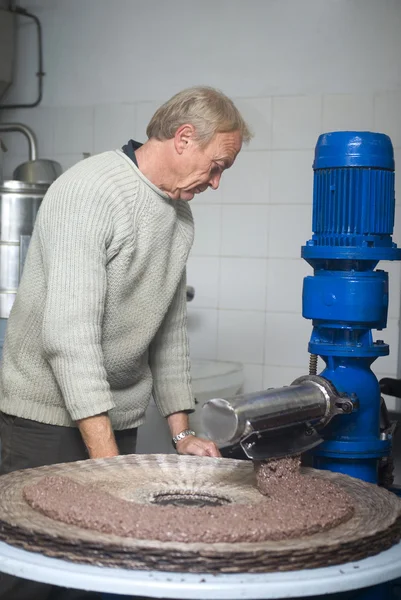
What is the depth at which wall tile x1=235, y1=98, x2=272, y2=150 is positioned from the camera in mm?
3207

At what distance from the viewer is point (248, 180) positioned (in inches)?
128

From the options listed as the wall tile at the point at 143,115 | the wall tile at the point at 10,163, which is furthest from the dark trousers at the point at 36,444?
the wall tile at the point at 10,163

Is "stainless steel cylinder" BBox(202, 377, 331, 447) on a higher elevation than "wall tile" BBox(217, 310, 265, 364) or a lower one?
higher

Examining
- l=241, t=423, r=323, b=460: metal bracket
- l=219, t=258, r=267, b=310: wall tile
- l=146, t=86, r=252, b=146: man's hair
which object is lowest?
l=241, t=423, r=323, b=460: metal bracket

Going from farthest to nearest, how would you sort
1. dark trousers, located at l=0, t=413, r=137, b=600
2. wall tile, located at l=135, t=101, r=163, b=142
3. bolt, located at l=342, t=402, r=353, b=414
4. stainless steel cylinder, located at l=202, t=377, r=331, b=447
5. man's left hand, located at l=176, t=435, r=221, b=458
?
wall tile, located at l=135, t=101, r=163, b=142 < dark trousers, located at l=0, t=413, r=137, b=600 < man's left hand, located at l=176, t=435, r=221, b=458 < bolt, located at l=342, t=402, r=353, b=414 < stainless steel cylinder, located at l=202, t=377, r=331, b=447

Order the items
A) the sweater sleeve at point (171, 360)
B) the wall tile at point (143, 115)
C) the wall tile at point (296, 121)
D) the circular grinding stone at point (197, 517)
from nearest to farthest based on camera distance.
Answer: the circular grinding stone at point (197, 517)
the sweater sleeve at point (171, 360)
the wall tile at point (296, 121)
the wall tile at point (143, 115)

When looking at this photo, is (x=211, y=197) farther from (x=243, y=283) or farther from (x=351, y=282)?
(x=351, y=282)

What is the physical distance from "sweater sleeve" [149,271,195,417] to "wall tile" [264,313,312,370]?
1281 mm

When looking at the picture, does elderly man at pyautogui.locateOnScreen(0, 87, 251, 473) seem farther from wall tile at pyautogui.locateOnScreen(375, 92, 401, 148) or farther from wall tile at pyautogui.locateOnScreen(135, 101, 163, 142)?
wall tile at pyautogui.locateOnScreen(135, 101, 163, 142)

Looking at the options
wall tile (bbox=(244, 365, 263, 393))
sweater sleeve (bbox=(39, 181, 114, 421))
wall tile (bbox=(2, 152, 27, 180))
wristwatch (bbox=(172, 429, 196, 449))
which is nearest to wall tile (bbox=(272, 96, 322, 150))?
wall tile (bbox=(244, 365, 263, 393))

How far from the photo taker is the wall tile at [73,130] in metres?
3.54

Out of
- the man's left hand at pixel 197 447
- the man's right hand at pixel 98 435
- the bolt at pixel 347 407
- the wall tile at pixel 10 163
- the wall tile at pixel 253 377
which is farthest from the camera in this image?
the wall tile at pixel 10 163

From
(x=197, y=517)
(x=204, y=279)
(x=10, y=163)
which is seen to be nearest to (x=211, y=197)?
(x=204, y=279)

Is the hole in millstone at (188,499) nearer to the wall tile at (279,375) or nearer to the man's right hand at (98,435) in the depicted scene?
the man's right hand at (98,435)
